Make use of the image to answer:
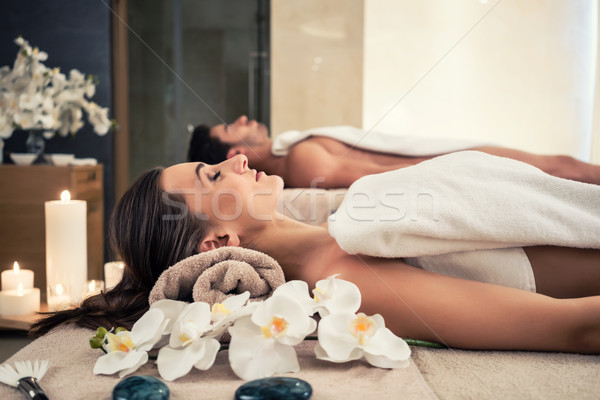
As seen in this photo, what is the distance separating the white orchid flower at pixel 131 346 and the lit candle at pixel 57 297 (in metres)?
0.64

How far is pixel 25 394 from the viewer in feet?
2.02

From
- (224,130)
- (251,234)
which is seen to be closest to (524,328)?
(251,234)

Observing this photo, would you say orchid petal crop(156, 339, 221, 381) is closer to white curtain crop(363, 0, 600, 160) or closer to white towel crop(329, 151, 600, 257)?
white towel crop(329, 151, 600, 257)

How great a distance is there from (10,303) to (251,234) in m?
0.63

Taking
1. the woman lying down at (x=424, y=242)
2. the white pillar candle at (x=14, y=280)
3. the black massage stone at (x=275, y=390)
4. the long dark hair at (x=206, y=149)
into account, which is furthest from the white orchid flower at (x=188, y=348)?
the long dark hair at (x=206, y=149)

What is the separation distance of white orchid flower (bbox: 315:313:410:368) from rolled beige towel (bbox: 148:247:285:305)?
0.20 metres

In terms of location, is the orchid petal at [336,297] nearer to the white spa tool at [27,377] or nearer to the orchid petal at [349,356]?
the orchid petal at [349,356]

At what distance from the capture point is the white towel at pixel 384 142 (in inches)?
67.4

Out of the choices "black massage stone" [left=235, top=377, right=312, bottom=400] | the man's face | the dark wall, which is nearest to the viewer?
"black massage stone" [left=235, top=377, right=312, bottom=400]

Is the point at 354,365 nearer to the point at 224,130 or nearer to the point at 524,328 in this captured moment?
the point at 524,328

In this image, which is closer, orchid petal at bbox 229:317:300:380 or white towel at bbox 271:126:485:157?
orchid petal at bbox 229:317:300:380

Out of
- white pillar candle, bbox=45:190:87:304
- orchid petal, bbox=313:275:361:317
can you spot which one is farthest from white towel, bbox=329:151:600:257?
white pillar candle, bbox=45:190:87:304

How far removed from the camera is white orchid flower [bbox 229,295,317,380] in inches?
25.6

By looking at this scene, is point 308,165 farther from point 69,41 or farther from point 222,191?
point 69,41
